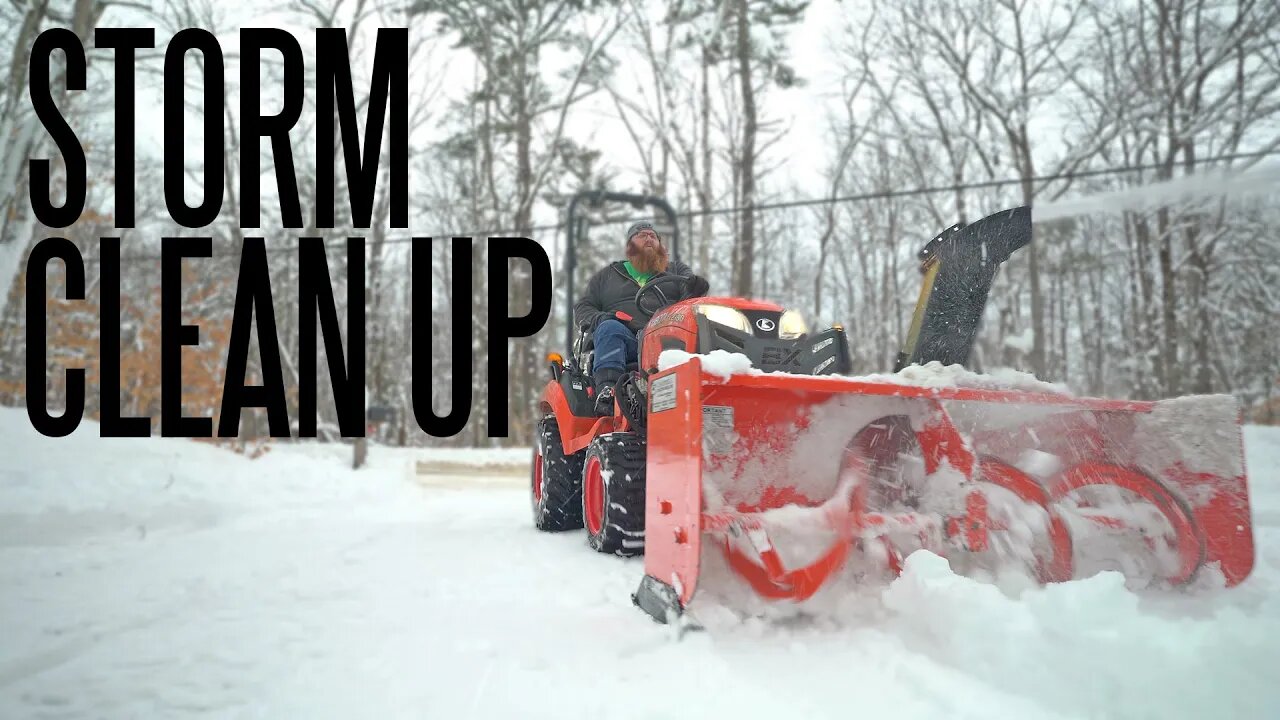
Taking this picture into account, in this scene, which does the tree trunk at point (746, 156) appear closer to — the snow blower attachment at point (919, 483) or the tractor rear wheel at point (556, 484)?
the tractor rear wheel at point (556, 484)

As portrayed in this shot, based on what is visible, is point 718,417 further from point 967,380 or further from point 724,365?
point 967,380

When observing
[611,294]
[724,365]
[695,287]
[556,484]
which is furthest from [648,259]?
Answer: [724,365]

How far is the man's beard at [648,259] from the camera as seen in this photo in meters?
4.58

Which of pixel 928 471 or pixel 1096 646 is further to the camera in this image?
pixel 928 471

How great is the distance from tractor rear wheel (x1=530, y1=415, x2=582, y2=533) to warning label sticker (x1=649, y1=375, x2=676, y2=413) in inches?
77.8

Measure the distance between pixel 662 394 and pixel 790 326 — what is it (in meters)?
1.31

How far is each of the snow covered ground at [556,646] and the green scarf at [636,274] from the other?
1588 millimetres

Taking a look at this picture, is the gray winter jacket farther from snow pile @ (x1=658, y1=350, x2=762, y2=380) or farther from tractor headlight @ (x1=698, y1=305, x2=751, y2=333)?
snow pile @ (x1=658, y1=350, x2=762, y2=380)

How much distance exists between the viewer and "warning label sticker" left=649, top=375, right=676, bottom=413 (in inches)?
103

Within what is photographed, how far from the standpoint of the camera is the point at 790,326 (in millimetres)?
3807

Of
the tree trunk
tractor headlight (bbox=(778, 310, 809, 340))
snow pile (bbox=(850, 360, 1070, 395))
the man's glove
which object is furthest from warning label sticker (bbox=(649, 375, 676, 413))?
the tree trunk

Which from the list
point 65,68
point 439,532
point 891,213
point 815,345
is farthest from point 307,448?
point 891,213

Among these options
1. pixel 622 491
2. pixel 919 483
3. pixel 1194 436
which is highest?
pixel 1194 436

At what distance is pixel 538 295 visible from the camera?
17.9ft
